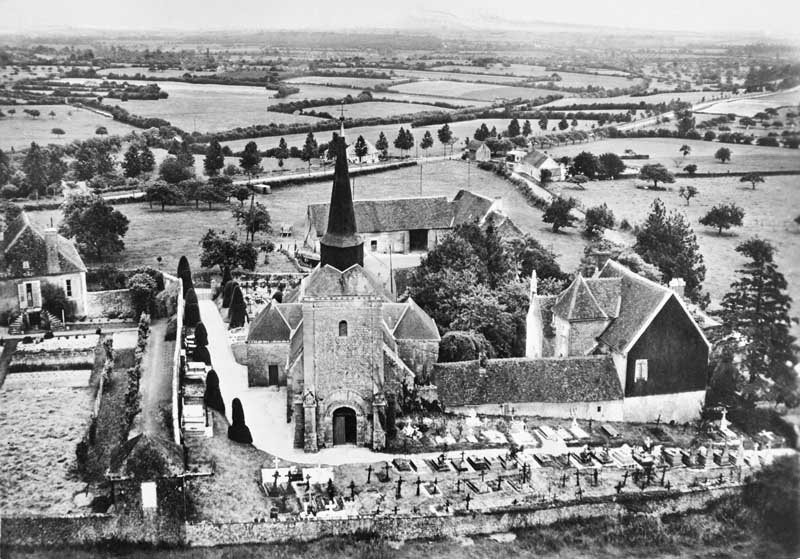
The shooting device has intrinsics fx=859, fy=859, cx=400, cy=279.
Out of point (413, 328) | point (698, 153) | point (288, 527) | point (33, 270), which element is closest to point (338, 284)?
point (413, 328)

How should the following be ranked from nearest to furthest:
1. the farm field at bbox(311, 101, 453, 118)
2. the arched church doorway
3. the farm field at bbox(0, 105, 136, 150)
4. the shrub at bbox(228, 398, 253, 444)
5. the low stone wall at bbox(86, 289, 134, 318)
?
the shrub at bbox(228, 398, 253, 444) < the arched church doorway < the low stone wall at bbox(86, 289, 134, 318) < the farm field at bbox(0, 105, 136, 150) < the farm field at bbox(311, 101, 453, 118)

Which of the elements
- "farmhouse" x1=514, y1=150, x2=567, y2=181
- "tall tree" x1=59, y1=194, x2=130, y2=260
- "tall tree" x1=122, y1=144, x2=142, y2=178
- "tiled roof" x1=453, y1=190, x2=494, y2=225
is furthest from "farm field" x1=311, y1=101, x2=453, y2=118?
"tall tree" x1=59, y1=194, x2=130, y2=260

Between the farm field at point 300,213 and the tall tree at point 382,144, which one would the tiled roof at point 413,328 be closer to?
the farm field at point 300,213

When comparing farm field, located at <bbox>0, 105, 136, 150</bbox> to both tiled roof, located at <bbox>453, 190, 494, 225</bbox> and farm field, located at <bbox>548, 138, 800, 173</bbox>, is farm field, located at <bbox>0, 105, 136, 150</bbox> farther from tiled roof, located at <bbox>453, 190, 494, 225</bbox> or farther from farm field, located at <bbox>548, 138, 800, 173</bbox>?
farm field, located at <bbox>548, 138, 800, 173</bbox>

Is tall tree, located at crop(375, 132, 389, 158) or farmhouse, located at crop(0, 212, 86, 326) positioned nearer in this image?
farmhouse, located at crop(0, 212, 86, 326)

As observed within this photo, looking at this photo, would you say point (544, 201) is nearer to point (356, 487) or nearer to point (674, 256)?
point (674, 256)

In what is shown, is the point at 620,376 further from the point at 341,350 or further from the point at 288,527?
the point at 288,527
